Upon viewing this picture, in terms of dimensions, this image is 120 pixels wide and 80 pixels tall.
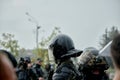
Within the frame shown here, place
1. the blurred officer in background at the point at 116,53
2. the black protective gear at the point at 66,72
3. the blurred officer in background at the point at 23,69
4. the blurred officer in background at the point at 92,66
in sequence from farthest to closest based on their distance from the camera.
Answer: the blurred officer in background at the point at 23,69 < the blurred officer in background at the point at 92,66 < the black protective gear at the point at 66,72 < the blurred officer in background at the point at 116,53

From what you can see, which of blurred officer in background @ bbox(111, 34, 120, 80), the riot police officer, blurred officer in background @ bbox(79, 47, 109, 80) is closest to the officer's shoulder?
the riot police officer

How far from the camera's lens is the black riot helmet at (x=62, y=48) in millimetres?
4055

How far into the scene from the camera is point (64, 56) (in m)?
4.02

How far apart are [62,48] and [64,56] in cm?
13

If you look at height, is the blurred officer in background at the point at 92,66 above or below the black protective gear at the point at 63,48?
below

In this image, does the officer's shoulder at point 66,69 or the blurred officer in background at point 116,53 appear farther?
the officer's shoulder at point 66,69

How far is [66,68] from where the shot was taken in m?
3.88

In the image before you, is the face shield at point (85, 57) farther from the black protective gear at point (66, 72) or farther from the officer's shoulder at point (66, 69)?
the officer's shoulder at point (66, 69)

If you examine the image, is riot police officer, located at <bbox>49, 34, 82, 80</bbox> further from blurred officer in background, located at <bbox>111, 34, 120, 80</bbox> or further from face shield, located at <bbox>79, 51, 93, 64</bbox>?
blurred officer in background, located at <bbox>111, 34, 120, 80</bbox>

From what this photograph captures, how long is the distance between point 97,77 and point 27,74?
7.35 m

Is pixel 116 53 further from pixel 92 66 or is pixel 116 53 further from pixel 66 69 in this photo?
pixel 92 66

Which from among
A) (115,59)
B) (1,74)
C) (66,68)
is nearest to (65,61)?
(66,68)

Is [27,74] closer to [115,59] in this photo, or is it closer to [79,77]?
[79,77]

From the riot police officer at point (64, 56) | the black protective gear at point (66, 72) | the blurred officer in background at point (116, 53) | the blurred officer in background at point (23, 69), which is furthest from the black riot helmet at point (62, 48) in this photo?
the blurred officer in background at point (23, 69)
